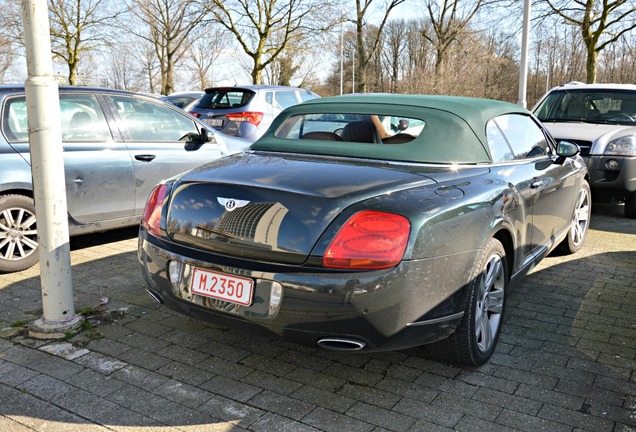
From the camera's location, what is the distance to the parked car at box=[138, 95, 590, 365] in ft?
9.33

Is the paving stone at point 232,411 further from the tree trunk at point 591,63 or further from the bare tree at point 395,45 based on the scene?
the bare tree at point 395,45

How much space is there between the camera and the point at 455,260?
10.1 ft

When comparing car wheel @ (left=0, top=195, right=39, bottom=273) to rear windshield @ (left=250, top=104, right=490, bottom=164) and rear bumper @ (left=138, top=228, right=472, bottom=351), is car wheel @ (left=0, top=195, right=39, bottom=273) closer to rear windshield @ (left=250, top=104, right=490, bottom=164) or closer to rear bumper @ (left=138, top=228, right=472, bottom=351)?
rear windshield @ (left=250, top=104, right=490, bottom=164)

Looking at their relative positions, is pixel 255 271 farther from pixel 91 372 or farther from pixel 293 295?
pixel 91 372

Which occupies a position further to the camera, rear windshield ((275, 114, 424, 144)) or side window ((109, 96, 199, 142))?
side window ((109, 96, 199, 142))

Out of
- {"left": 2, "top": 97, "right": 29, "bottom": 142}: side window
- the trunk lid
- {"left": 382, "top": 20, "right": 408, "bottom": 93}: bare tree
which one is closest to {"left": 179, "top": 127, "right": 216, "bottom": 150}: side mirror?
{"left": 2, "top": 97, "right": 29, "bottom": 142}: side window

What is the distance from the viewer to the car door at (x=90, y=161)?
5.42 m

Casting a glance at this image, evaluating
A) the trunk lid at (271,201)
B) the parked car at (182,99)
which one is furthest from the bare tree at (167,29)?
the trunk lid at (271,201)

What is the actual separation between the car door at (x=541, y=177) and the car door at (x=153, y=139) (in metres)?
3.45

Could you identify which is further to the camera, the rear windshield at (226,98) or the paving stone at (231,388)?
the rear windshield at (226,98)

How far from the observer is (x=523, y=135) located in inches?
179

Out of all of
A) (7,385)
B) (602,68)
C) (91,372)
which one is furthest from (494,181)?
(602,68)

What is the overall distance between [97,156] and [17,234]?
0.97 metres

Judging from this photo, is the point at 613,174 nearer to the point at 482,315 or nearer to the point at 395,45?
the point at 482,315
